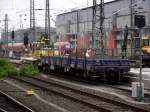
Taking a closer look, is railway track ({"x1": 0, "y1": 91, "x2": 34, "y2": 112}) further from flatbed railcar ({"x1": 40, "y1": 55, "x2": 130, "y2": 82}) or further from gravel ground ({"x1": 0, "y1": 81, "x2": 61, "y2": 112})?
flatbed railcar ({"x1": 40, "y1": 55, "x2": 130, "y2": 82})

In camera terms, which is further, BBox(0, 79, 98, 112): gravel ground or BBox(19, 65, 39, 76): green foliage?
BBox(19, 65, 39, 76): green foliage

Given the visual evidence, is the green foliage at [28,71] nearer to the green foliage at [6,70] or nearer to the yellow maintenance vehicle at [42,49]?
the green foliage at [6,70]

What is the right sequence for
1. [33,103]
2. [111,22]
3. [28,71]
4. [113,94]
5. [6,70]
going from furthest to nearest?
1. [111,22]
2. [28,71]
3. [6,70]
4. [113,94]
5. [33,103]

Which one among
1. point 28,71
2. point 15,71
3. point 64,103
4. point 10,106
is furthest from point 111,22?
point 10,106

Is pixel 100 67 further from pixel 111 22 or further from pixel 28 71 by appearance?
pixel 111 22

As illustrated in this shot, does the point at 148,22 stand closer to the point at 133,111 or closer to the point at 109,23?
the point at 109,23

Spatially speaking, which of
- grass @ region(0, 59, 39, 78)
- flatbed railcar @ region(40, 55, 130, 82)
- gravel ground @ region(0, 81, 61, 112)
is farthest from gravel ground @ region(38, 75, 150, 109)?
grass @ region(0, 59, 39, 78)

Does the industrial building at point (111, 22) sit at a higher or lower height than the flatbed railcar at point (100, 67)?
higher

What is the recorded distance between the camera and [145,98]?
19.3m

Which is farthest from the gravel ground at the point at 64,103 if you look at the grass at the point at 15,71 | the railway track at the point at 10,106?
the grass at the point at 15,71

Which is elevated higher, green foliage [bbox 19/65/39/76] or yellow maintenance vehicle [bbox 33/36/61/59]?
yellow maintenance vehicle [bbox 33/36/61/59]

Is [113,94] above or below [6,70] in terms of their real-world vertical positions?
below

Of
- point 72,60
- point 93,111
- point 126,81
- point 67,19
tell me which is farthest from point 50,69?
point 67,19

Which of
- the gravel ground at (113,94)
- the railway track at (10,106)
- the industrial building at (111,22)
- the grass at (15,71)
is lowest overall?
the gravel ground at (113,94)
